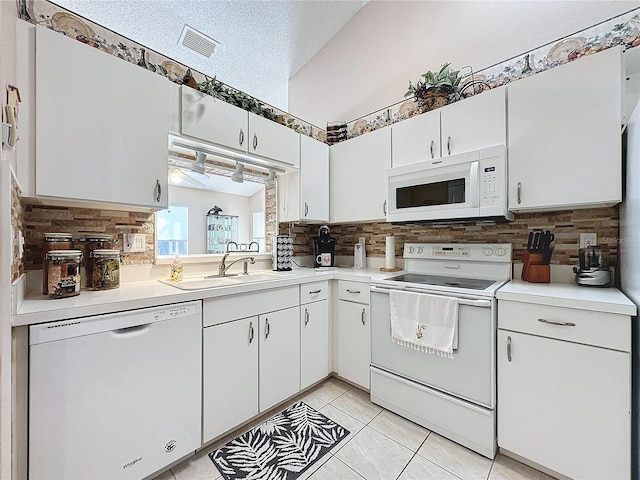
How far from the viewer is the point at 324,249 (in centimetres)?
275

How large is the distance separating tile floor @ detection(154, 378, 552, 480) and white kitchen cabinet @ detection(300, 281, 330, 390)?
331 millimetres

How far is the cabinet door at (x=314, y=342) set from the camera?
2016mm

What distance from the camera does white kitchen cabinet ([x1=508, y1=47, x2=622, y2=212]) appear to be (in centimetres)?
136

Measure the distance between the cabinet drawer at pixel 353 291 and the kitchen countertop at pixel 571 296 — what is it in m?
0.87

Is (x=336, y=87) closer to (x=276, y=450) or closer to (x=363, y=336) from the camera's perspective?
(x=363, y=336)

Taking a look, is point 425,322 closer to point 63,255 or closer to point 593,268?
point 593,268

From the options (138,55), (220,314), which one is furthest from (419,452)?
(138,55)

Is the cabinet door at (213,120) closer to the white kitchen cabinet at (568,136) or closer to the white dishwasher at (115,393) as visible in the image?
the white dishwasher at (115,393)

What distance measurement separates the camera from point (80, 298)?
1206 millimetres

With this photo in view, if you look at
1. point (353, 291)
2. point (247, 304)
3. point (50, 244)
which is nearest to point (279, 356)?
point (247, 304)

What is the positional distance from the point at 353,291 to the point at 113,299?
153 cm

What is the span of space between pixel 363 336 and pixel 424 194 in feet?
3.88

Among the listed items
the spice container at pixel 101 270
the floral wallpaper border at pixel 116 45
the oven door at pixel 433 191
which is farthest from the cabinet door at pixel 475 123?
the spice container at pixel 101 270

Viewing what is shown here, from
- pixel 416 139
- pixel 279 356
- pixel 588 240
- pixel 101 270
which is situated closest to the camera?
pixel 101 270
